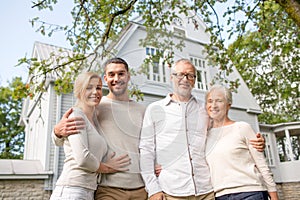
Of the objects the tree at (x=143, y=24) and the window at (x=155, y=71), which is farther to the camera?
the tree at (x=143, y=24)

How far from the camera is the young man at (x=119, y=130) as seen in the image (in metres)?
1.68

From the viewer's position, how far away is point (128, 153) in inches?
68.6

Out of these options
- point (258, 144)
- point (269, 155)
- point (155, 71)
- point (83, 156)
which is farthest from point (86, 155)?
point (269, 155)

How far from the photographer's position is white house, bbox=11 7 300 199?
8.09ft

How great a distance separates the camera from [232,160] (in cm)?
186

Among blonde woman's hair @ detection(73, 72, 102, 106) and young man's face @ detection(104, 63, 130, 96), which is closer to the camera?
blonde woman's hair @ detection(73, 72, 102, 106)

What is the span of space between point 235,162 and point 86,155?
40.3 inches

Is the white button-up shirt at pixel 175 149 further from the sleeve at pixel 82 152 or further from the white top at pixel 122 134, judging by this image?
the sleeve at pixel 82 152

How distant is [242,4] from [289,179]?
9.96m

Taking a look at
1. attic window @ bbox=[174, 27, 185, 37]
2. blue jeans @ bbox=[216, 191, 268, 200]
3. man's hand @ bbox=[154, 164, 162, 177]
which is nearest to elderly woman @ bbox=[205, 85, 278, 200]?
blue jeans @ bbox=[216, 191, 268, 200]

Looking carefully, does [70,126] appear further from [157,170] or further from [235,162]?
[235,162]

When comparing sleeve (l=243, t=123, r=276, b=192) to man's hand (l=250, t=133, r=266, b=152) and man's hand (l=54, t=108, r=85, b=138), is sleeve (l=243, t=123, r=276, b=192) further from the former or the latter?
man's hand (l=54, t=108, r=85, b=138)

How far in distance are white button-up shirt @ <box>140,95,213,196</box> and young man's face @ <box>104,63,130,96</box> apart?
24 centimetres

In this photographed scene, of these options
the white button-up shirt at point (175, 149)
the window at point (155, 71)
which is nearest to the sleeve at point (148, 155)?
the white button-up shirt at point (175, 149)
